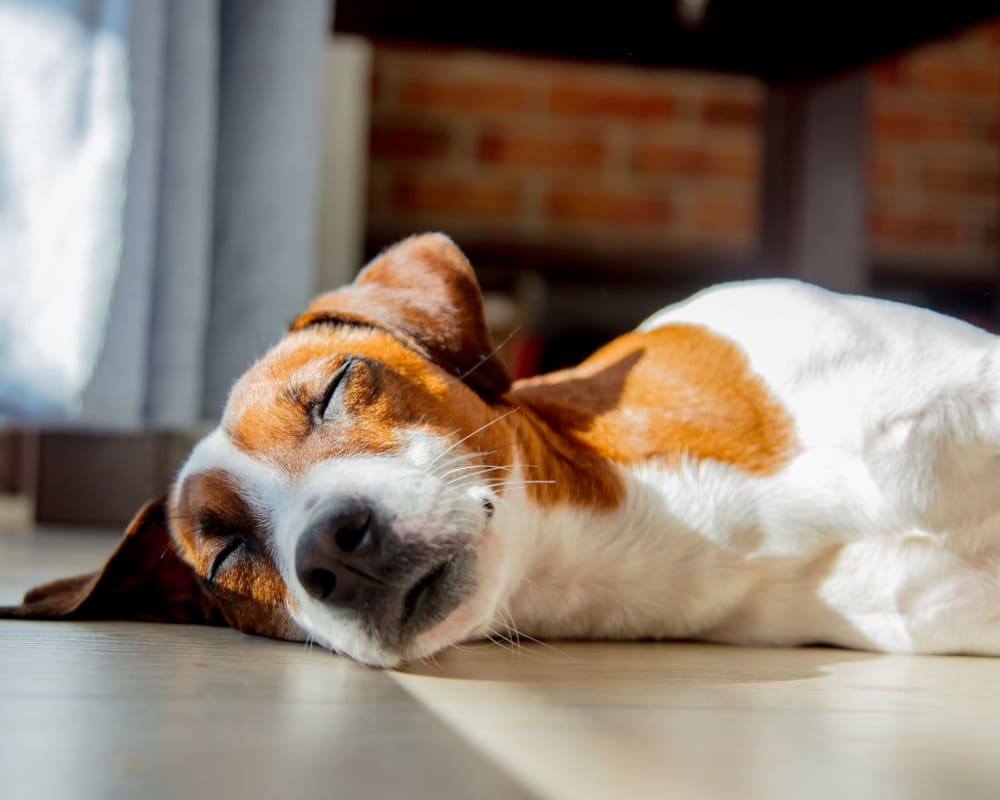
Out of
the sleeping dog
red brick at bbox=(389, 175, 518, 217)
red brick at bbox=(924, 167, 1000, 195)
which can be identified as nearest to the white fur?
the sleeping dog

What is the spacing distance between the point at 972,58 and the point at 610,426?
431cm

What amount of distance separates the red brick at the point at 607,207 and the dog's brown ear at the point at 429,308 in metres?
3.31

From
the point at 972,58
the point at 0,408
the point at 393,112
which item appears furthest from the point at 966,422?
the point at 972,58

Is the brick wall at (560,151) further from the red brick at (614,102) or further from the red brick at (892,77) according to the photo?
the red brick at (892,77)

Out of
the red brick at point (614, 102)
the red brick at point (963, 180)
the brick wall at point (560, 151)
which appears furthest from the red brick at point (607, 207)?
the red brick at point (963, 180)

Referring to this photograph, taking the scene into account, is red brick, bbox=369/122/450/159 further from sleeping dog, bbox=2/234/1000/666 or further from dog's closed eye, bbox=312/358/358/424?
dog's closed eye, bbox=312/358/358/424

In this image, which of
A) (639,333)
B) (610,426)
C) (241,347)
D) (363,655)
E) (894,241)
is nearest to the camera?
(363,655)

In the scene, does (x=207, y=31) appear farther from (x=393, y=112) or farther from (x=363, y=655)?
(x=393, y=112)

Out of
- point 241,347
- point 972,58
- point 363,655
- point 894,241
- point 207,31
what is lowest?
point 363,655

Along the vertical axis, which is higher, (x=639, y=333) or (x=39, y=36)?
(x=39, y=36)

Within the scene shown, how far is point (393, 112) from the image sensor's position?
4.67 m

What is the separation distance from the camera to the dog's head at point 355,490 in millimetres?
1131

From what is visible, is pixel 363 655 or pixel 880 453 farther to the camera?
pixel 880 453

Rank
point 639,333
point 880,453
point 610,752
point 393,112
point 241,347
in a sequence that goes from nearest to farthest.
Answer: point 610,752 < point 880,453 < point 639,333 < point 241,347 < point 393,112
